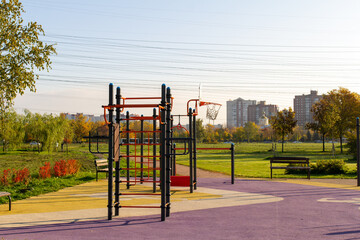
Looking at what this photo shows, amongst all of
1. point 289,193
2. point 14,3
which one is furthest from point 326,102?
point 14,3

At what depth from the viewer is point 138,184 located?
1296cm

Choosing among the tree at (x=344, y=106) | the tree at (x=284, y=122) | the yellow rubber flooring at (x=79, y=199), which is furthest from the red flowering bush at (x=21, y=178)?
the tree at (x=344, y=106)

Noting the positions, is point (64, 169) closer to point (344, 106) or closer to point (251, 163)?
point (251, 163)

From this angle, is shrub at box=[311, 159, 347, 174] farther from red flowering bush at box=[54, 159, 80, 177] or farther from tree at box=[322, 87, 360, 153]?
tree at box=[322, 87, 360, 153]

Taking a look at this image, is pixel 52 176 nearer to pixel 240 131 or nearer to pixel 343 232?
pixel 343 232

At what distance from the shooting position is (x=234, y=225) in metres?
6.60

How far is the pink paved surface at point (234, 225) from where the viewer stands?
19.4 feet

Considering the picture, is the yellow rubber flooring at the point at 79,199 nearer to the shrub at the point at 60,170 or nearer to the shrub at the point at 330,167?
the shrub at the point at 60,170

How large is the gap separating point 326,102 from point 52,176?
115 ft

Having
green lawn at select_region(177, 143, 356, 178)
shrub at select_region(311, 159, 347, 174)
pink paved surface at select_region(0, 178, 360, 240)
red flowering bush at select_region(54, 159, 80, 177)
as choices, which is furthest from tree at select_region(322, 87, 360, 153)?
pink paved surface at select_region(0, 178, 360, 240)

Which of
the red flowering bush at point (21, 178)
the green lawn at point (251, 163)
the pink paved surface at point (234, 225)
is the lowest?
the green lawn at point (251, 163)

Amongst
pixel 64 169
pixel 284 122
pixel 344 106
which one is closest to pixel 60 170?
pixel 64 169

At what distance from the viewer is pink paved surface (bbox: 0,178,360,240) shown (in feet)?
→ 19.4

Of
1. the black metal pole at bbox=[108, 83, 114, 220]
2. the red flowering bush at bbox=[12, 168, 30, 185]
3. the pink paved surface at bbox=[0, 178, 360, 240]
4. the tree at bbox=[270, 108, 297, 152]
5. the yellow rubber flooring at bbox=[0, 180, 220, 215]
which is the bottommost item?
the yellow rubber flooring at bbox=[0, 180, 220, 215]
